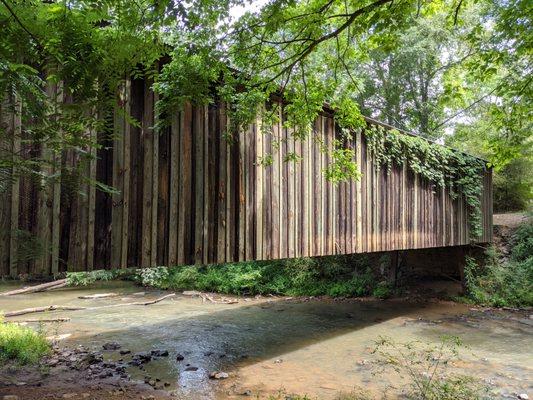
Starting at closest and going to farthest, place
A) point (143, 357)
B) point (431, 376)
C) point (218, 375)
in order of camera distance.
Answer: point (431, 376) → point (218, 375) → point (143, 357)

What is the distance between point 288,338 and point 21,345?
185 inches

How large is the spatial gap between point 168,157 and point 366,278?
10037 mm

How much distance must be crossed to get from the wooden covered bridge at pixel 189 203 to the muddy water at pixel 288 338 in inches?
71.2

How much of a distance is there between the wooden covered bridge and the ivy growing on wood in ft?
1.58

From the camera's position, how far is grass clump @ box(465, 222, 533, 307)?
35.0ft

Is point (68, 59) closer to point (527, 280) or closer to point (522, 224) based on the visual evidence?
point (527, 280)

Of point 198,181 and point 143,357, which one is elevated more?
point 198,181

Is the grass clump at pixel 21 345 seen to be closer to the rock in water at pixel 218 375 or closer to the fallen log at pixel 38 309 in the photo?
the rock in water at pixel 218 375

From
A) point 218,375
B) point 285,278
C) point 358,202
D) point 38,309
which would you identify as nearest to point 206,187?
point 218,375

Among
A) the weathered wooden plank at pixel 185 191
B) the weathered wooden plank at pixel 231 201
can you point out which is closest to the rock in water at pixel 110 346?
the weathered wooden plank at pixel 231 201

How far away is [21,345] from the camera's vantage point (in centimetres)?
653

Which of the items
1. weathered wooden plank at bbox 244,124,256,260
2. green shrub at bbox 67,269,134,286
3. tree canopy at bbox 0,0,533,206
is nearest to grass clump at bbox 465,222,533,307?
tree canopy at bbox 0,0,533,206

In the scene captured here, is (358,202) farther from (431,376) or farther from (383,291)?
(383,291)

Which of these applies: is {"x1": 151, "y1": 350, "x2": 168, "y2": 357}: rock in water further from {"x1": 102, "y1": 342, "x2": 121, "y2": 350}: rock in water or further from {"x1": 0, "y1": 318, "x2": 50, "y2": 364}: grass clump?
{"x1": 0, "y1": 318, "x2": 50, "y2": 364}: grass clump
